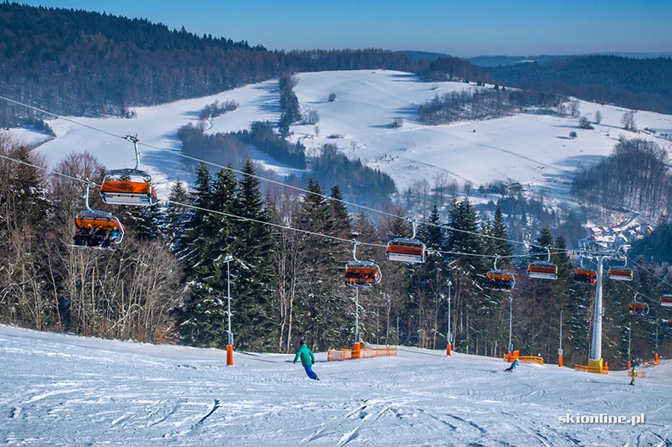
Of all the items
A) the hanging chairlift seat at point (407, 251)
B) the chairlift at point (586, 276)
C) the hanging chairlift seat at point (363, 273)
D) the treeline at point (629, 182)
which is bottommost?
the treeline at point (629, 182)

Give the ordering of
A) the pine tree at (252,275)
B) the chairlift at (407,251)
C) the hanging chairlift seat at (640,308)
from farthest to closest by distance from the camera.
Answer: the hanging chairlift seat at (640,308) < the pine tree at (252,275) < the chairlift at (407,251)

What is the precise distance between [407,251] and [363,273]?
12.8ft

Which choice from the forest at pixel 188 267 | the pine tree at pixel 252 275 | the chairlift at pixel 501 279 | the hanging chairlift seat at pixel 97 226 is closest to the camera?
the hanging chairlift seat at pixel 97 226

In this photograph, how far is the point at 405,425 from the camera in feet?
42.3

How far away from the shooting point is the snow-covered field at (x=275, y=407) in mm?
11109

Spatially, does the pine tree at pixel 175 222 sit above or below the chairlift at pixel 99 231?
below

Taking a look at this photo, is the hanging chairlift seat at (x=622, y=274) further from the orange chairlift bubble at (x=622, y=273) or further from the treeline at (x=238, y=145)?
the treeline at (x=238, y=145)

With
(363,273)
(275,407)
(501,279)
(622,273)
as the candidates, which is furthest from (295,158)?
(275,407)

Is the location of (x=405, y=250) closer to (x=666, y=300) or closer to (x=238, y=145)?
(x=666, y=300)

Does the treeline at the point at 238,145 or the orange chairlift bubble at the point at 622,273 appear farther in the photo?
the treeline at the point at 238,145

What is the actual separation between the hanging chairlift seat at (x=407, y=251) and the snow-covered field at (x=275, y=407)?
402 centimetres

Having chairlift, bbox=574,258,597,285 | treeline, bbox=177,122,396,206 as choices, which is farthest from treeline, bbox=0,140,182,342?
treeline, bbox=177,122,396,206

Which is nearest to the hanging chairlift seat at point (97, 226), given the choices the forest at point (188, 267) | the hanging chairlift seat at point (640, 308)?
the forest at point (188, 267)

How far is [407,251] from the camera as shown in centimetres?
2347
